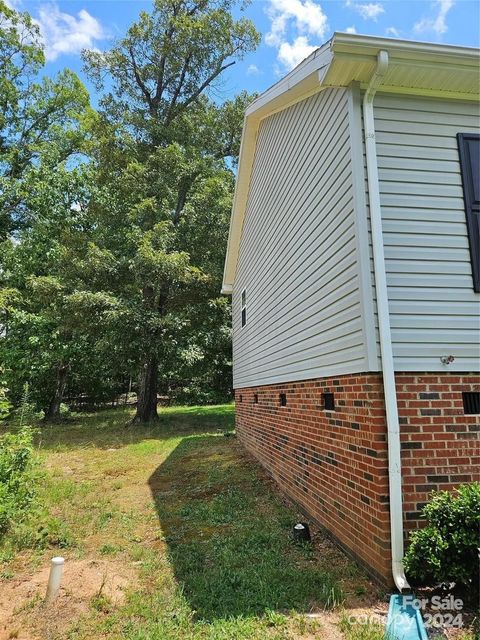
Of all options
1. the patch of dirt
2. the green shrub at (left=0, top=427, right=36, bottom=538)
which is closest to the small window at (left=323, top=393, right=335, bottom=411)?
the patch of dirt

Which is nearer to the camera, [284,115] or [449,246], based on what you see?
[449,246]

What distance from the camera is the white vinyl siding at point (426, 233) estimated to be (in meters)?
3.32

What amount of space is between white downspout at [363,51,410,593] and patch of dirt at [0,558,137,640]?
210cm

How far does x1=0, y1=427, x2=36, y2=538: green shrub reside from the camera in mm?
4246

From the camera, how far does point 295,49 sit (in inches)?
304

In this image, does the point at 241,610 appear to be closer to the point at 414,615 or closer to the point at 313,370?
the point at 414,615

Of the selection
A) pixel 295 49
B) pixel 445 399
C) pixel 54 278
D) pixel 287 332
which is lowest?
pixel 445 399

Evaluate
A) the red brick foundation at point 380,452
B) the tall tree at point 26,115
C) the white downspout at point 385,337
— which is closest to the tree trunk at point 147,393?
the tall tree at point 26,115

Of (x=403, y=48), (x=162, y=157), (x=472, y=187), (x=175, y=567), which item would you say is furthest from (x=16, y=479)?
(x=162, y=157)

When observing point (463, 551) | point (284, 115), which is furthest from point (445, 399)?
point (284, 115)

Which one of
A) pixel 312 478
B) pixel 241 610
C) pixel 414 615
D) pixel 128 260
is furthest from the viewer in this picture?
pixel 128 260

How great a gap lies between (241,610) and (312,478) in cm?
190

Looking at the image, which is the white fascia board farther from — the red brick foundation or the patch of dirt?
the patch of dirt

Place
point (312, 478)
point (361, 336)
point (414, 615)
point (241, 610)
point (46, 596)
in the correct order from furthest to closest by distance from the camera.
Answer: point (312, 478) < point (361, 336) < point (46, 596) < point (241, 610) < point (414, 615)
